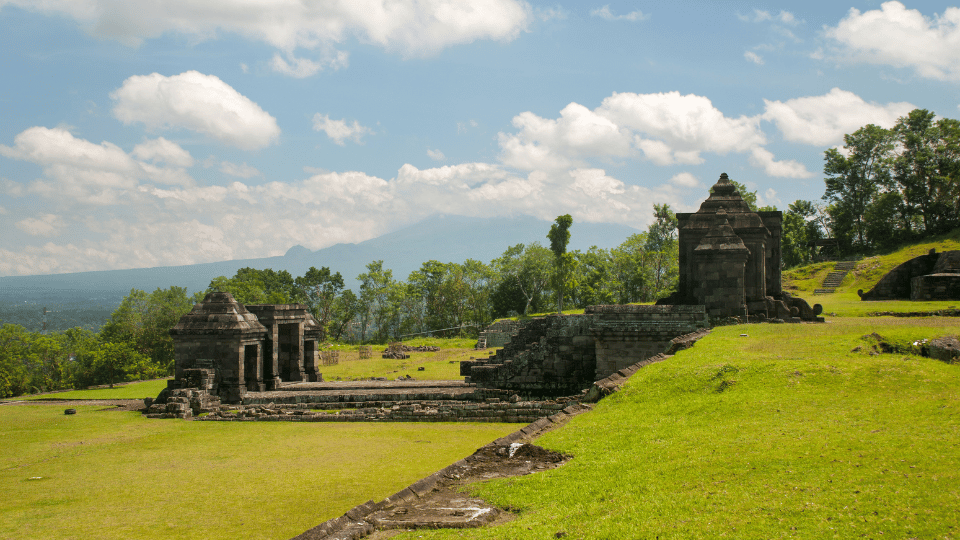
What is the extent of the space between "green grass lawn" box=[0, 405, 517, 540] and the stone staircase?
33827mm

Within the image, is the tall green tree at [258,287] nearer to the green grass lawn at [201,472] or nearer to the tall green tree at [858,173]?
the green grass lawn at [201,472]

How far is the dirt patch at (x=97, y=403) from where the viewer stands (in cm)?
1912

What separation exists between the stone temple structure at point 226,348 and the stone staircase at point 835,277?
3492cm

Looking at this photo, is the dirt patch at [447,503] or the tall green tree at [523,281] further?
the tall green tree at [523,281]

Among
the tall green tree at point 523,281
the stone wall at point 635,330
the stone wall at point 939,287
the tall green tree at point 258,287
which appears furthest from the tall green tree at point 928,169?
the tall green tree at point 258,287

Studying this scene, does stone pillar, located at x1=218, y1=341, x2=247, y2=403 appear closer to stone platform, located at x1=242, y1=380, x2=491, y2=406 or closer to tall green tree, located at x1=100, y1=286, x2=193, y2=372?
stone platform, located at x1=242, y1=380, x2=491, y2=406

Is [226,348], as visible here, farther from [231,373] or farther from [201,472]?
[201,472]

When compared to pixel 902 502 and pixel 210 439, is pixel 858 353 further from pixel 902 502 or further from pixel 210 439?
pixel 210 439

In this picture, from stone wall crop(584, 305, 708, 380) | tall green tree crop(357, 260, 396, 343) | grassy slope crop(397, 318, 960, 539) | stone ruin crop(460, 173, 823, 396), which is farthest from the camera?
tall green tree crop(357, 260, 396, 343)

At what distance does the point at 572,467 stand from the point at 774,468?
7.01 feet

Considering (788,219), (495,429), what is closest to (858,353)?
(495,429)

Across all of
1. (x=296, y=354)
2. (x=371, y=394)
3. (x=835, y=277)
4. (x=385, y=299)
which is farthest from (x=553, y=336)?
(x=385, y=299)

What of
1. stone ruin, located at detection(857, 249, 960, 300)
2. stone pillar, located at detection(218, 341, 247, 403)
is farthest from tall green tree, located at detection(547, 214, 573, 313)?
stone pillar, located at detection(218, 341, 247, 403)

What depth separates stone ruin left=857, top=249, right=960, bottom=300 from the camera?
26922 millimetres
